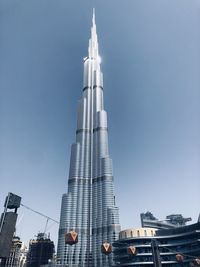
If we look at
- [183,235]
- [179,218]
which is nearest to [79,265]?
[179,218]

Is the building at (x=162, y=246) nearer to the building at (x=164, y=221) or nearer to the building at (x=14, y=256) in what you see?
the building at (x=164, y=221)

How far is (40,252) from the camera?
14000 centimetres

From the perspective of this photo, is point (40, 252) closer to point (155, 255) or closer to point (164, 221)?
point (164, 221)

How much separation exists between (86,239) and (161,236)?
118000 mm

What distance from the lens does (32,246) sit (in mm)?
142875

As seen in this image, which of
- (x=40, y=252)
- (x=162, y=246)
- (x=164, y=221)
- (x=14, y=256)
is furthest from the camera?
(x=164, y=221)

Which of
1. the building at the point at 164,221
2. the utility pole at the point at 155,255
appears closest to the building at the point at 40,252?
the building at the point at 164,221

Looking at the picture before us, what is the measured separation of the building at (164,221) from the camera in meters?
155

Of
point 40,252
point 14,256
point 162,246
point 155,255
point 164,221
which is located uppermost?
point 164,221

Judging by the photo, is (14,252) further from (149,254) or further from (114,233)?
(149,254)

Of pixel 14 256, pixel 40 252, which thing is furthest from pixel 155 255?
pixel 14 256

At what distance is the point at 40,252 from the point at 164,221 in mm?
88298

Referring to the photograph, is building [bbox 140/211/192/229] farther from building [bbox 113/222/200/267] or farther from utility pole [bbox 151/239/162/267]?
utility pole [bbox 151/239/162/267]

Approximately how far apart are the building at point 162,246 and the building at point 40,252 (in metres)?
70.5
